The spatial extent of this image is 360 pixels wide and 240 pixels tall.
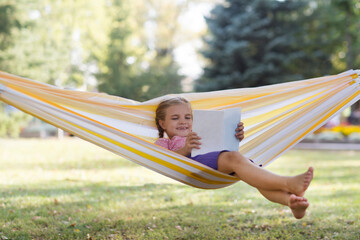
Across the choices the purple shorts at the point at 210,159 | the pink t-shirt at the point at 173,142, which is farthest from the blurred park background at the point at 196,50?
the purple shorts at the point at 210,159

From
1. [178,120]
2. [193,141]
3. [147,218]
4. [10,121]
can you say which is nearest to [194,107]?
[178,120]

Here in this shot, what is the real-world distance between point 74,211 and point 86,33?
50.3 ft

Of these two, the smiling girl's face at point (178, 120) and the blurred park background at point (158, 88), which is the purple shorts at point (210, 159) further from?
the blurred park background at point (158, 88)

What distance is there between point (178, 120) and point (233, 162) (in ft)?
2.30

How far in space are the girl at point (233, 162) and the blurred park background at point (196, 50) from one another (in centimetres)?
831

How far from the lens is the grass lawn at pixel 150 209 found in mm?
2740

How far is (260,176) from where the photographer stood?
1963mm

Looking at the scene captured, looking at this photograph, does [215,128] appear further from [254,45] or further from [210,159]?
[254,45]

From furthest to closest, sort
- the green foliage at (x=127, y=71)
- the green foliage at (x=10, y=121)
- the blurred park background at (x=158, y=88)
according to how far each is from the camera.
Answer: the green foliage at (x=127, y=71)
the green foliage at (x=10, y=121)
the blurred park background at (x=158, y=88)

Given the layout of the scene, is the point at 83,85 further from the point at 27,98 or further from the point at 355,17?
the point at 27,98

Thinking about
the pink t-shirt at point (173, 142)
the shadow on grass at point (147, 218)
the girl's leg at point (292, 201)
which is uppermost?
the pink t-shirt at point (173, 142)

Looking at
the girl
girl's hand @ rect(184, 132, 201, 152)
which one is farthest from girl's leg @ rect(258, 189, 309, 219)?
girl's hand @ rect(184, 132, 201, 152)

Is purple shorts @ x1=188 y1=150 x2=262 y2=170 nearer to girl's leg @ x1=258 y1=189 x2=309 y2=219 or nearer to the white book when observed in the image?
the white book

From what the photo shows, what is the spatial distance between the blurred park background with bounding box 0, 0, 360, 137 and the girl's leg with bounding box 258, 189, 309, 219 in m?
8.90
